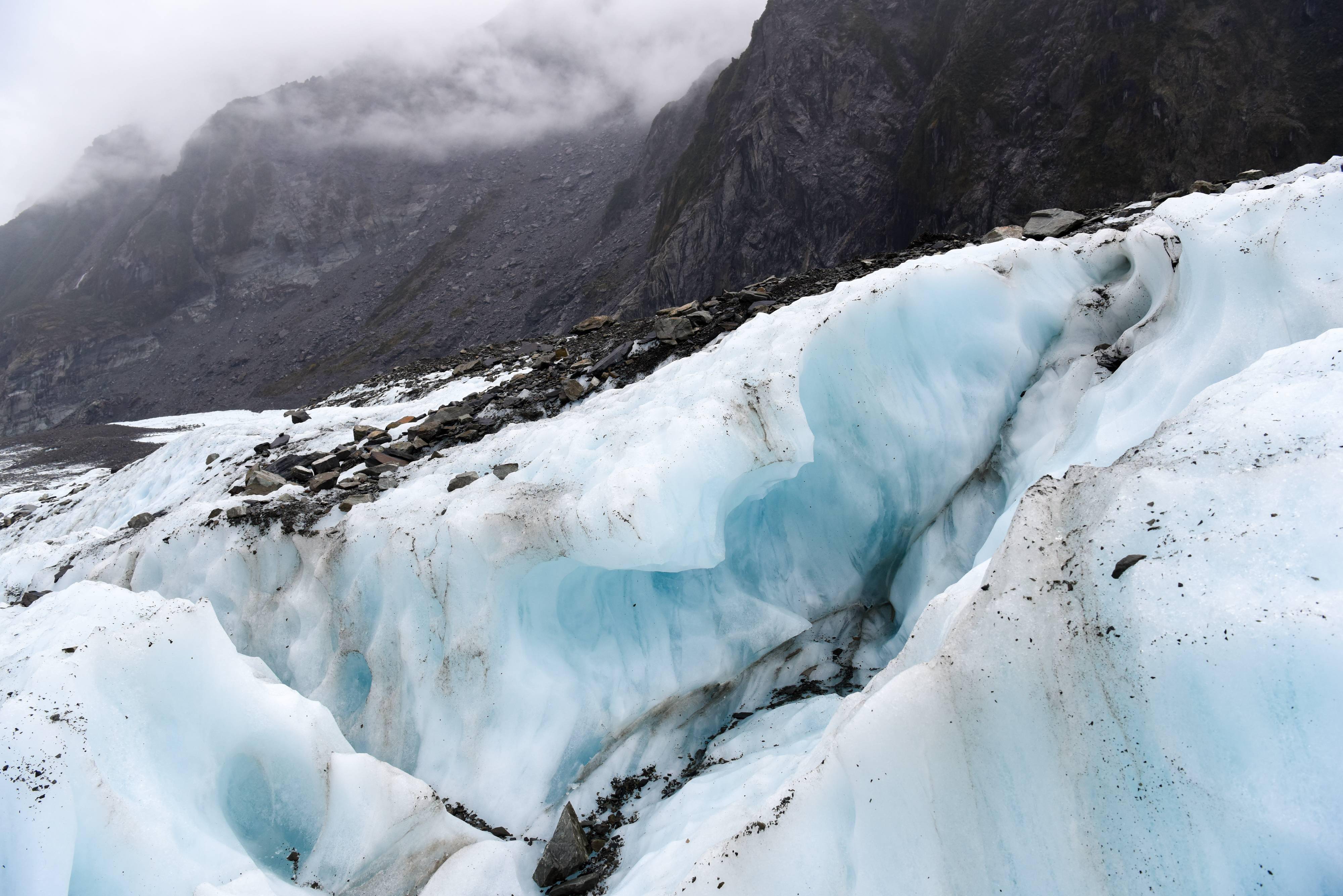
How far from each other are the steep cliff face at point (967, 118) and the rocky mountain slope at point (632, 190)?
17 centimetres

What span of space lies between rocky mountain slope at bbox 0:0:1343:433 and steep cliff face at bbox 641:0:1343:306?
0.57 feet

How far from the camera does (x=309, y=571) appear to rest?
315 inches

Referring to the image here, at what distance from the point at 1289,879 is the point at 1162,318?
5668 millimetres

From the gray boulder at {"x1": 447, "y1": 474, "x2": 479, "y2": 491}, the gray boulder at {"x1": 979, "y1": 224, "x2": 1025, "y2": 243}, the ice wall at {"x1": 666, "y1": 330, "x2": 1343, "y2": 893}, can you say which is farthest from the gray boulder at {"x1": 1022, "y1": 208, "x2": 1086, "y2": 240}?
the gray boulder at {"x1": 447, "y1": 474, "x2": 479, "y2": 491}

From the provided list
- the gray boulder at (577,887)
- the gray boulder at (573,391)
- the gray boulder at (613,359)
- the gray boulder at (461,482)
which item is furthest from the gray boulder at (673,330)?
the gray boulder at (577,887)

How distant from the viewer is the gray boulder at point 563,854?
17.0 ft

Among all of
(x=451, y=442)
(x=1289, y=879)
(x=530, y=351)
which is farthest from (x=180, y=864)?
(x=530, y=351)

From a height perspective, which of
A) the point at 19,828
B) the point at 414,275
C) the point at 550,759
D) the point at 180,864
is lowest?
the point at 550,759

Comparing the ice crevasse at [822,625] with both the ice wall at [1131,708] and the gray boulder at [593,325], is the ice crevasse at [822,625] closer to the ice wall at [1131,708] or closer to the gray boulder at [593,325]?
the ice wall at [1131,708]

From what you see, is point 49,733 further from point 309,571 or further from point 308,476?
point 308,476

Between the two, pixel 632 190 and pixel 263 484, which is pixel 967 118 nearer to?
pixel 632 190

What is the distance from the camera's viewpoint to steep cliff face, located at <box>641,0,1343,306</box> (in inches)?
1625

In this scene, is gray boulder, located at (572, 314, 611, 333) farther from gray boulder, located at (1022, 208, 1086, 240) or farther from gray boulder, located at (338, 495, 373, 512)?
gray boulder, located at (1022, 208, 1086, 240)

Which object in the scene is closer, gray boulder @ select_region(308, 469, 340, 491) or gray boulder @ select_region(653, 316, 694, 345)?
gray boulder @ select_region(308, 469, 340, 491)
